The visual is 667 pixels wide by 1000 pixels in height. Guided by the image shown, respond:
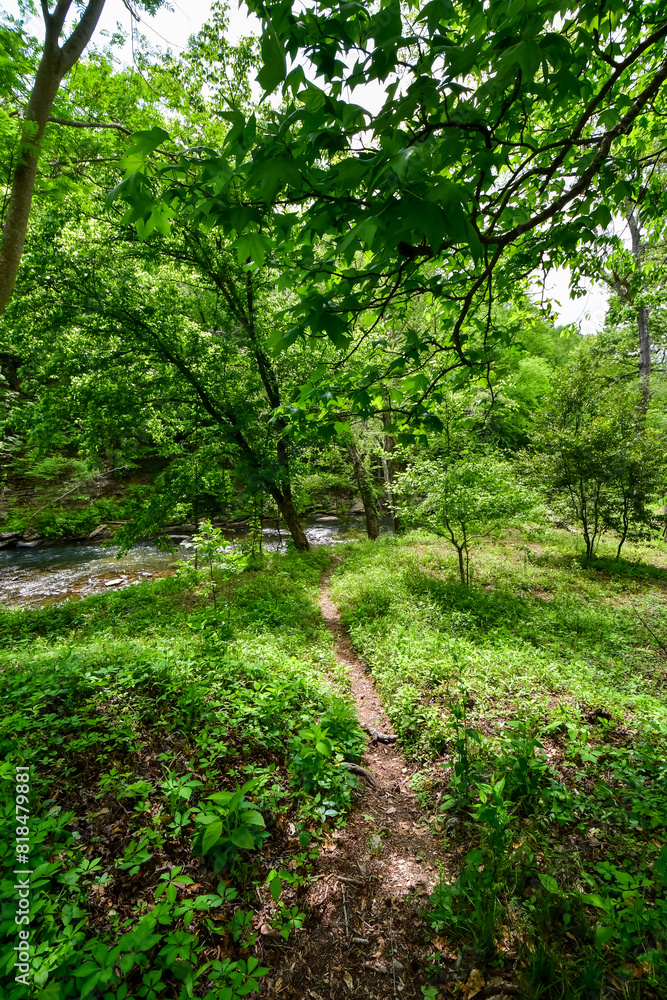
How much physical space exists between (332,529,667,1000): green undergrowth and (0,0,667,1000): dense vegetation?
2 centimetres

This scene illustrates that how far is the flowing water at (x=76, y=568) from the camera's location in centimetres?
1255

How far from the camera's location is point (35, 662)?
4438mm

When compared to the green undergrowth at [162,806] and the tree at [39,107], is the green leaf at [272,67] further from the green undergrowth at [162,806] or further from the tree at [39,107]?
the tree at [39,107]

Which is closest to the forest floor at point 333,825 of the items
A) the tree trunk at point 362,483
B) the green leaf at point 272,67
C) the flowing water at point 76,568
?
the green leaf at point 272,67

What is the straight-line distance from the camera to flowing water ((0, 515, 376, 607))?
41.2ft

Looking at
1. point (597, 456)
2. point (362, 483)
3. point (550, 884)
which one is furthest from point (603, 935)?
point (362, 483)

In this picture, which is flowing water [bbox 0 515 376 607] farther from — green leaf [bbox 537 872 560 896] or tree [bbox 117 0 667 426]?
tree [bbox 117 0 667 426]

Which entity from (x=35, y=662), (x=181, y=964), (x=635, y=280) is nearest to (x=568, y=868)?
(x=181, y=964)

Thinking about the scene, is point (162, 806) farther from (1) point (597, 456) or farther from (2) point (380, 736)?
(1) point (597, 456)

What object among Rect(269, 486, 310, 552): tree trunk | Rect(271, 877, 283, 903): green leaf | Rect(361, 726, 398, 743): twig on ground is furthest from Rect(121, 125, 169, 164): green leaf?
Rect(269, 486, 310, 552): tree trunk

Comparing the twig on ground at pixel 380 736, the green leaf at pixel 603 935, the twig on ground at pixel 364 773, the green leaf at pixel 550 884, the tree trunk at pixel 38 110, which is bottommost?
the twig on ground at pixel 380 736

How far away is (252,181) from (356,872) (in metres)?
3.88

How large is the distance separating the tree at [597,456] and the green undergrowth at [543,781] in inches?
178

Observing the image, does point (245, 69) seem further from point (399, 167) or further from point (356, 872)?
point (356, 872)
